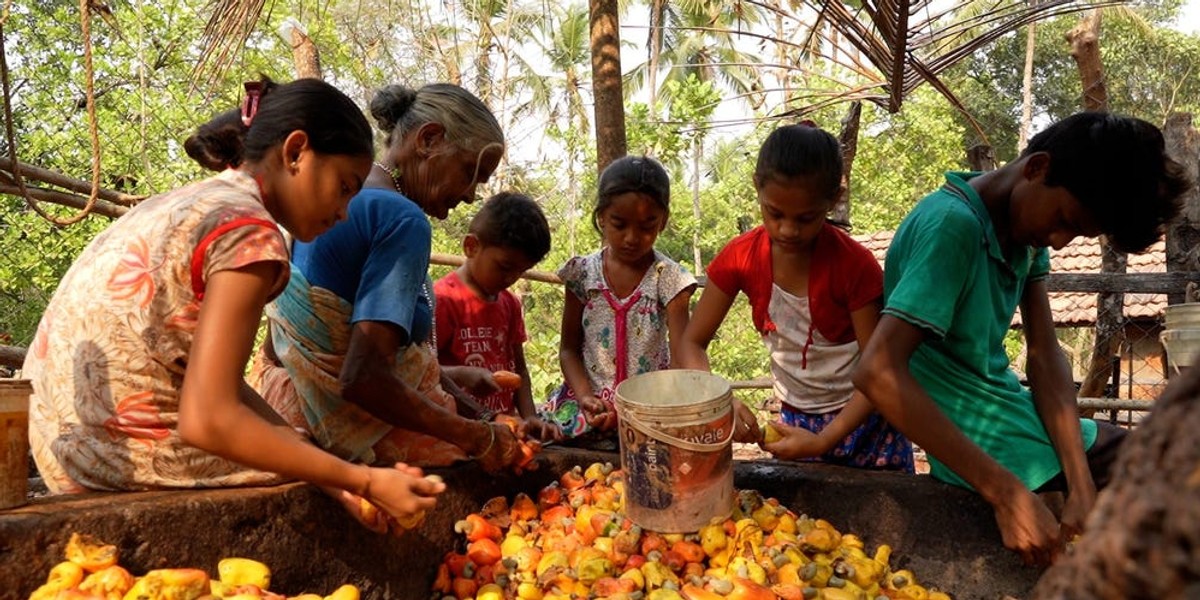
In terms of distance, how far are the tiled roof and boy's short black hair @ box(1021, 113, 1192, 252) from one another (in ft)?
24.8

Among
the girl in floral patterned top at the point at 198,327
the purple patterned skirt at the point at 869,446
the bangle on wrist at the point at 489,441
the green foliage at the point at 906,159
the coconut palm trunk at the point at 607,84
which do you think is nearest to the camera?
the girl in floral patterned top at the point at 198,327

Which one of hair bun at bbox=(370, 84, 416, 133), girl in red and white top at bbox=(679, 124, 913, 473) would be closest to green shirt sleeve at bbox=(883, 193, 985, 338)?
girl in red and white top at bbox=(679, 124, 913, 473)

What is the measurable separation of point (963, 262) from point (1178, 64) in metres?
22.9

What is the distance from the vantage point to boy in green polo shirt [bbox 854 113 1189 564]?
6.96 feet

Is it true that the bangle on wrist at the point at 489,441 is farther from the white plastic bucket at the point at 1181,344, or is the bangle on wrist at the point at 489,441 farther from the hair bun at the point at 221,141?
the white plastic bucket at the point at 1181,344

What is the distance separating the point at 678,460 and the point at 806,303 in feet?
2.66

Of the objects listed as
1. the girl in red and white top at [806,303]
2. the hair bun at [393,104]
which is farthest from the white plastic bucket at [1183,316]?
→ the hair bun at [393,104]

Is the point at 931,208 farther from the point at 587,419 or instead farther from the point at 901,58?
the point at 901,58

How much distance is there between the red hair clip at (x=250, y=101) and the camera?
207cm

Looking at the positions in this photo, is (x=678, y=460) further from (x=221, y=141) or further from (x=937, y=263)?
(x=221, y=141)

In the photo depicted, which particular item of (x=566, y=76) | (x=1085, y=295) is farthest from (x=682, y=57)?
(x=1085, y=295)

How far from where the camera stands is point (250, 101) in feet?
6.89

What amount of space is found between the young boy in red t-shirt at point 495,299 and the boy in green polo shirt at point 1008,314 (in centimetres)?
138

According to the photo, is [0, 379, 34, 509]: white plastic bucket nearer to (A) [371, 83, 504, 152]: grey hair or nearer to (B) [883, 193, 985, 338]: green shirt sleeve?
(A) [371, 83, 504, 152]: grey hair
